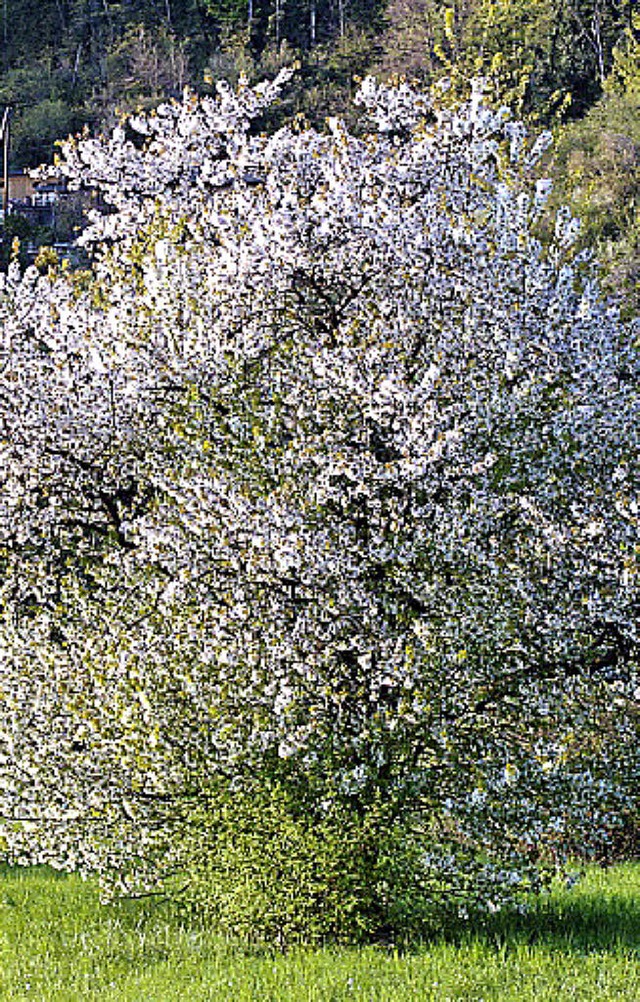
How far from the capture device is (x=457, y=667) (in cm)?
673

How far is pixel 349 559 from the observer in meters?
6.66

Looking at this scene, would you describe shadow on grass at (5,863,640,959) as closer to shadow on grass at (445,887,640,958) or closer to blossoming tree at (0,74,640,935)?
shadow on grass at (445,887,640,958)

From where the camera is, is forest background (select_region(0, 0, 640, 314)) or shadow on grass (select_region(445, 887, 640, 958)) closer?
shadow on grass (select_region(445, 887, 640, 958))

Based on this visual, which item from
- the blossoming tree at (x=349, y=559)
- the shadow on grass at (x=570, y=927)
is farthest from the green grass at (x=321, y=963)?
the blossoming tree at (x=349, y=559)

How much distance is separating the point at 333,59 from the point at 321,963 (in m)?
39.9

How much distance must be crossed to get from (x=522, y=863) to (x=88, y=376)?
391 centimetres

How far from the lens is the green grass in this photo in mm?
6000

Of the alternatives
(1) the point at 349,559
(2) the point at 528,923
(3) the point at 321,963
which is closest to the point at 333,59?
(1) the point at 349,559

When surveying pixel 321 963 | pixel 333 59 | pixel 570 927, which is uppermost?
pixel 333 59

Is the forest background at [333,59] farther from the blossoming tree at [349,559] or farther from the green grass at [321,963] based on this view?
the green grass at [321,963]

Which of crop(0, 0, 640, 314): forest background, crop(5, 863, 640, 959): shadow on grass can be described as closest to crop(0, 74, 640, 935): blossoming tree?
crop(5, 863, 640, 959): shadow on grass

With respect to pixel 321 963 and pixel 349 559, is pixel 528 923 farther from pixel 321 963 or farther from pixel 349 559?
pixel 349 559

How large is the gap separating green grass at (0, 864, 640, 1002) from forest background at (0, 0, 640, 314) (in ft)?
36.0

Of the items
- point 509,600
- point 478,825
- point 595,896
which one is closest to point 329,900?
point 478,825
